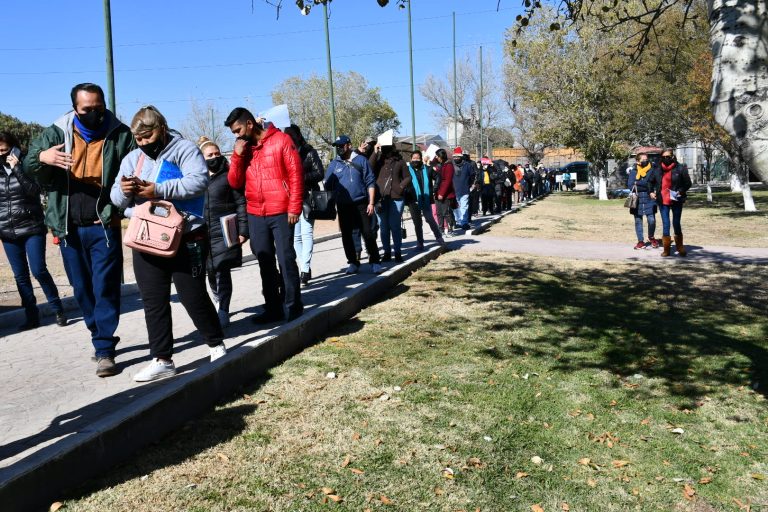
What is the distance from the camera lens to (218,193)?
658 cm

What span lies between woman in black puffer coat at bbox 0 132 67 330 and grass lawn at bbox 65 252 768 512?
10.2ft

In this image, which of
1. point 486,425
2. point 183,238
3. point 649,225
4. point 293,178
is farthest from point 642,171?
point 183,238

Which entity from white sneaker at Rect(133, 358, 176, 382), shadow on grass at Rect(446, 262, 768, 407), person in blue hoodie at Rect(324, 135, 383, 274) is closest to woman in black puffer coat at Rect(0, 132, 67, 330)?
white sneaker at Rect(133, 358, 176, 382)

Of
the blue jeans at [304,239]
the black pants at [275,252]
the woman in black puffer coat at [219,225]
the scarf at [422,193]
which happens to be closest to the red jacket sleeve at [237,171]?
the woman in black puffer coat at [219,225]

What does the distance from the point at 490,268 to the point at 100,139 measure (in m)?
6.94

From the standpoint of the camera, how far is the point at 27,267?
7207 millimetres

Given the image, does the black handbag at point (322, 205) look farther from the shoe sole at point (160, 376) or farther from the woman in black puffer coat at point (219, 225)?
the shoe sole at point (160, 376)

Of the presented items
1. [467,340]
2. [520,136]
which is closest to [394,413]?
[467,340]

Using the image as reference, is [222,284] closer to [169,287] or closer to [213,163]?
[213,163]

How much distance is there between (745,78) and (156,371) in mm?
3921

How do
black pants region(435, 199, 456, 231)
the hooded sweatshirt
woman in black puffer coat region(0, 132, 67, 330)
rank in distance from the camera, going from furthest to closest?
black pants region(435, 199, 456, 231) < woman in black puffer coat region(0, 132, 67, 330) < the hooded sweatshirt

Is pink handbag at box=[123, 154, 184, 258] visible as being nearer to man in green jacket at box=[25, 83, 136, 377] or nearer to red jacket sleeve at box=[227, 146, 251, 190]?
man in green jacket at box=[25, 83, 136, 377]

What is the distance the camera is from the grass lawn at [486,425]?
3.48 meters

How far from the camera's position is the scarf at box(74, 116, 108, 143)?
5121 mm
